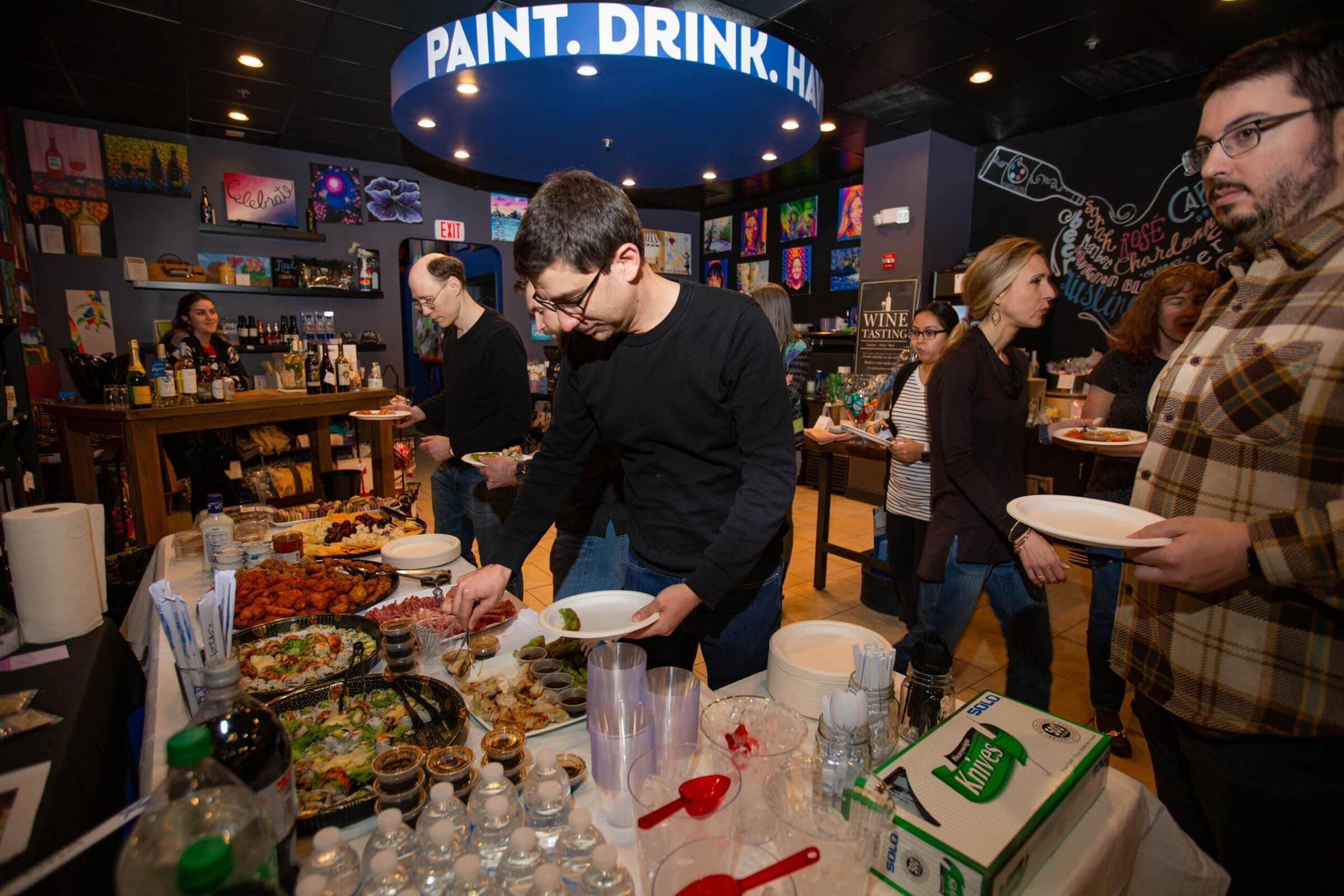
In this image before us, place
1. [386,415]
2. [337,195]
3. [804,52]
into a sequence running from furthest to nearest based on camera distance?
[337,195]
[804,52]
[386,415]

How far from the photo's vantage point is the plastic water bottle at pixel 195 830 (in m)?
0.61

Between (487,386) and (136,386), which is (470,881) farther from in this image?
(136,386)

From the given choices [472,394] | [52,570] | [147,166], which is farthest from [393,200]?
[52,570]

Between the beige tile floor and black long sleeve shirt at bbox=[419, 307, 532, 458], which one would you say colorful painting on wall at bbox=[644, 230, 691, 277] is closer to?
the beige tile floor

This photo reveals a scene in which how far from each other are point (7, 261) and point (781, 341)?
5.64 meters

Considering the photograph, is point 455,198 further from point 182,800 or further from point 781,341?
point 182,800

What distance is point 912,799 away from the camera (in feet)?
2.78

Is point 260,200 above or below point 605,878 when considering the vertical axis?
above

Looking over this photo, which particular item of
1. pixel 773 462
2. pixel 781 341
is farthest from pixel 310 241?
pixel 773 462

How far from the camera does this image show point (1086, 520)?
1.43m

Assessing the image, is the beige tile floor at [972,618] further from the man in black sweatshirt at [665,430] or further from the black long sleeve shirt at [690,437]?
the black long sleeve shirt at [690,437]

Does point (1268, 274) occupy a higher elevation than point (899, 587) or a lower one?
higher

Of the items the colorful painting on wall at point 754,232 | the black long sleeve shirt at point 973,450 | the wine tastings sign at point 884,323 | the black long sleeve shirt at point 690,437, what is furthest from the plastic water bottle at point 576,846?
the colorful painting on wall at point 754,232

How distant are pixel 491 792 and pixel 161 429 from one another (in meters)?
3.36
